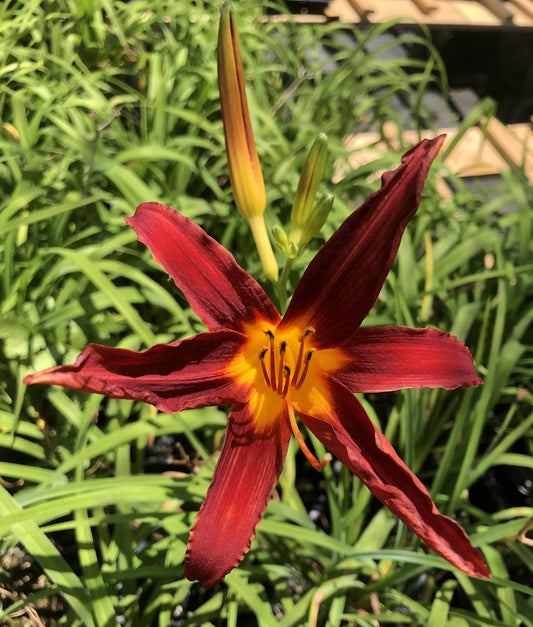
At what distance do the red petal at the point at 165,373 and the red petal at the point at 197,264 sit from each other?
4cm

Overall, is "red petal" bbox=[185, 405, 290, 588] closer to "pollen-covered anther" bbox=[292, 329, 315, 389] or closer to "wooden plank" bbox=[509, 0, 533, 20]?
"pollen-covered anther" bbox=[292, 329, 315, 389]

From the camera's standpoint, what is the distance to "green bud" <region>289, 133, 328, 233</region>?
636 mm

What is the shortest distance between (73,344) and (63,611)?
519 mm

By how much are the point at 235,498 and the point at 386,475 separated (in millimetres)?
162

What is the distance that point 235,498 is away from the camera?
552 mm

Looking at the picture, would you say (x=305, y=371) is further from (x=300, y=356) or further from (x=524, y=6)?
(x=524, y=6)

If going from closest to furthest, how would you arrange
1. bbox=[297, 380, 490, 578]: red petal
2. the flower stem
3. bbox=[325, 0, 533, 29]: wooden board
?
1. bbox=[297, 380, 490, 578]: red petal
2. the flower stem
3. bbox=[325, 0, 533, 29]: wooden board

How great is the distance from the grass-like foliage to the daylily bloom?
32 cm

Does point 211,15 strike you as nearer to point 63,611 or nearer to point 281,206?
point 281,206

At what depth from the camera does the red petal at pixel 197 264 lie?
0.58 metres

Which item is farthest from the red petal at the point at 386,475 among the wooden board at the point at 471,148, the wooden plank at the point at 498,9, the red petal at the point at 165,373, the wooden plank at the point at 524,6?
the wooden plank at the point at 524,6

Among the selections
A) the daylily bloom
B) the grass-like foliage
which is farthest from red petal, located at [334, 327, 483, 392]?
the grass-like foliage

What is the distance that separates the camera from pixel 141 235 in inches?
22.5

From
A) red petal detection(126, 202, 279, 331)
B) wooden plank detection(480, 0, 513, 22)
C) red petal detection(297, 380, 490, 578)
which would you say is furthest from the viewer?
wooden plank detection(480, 0, 513, 22)
